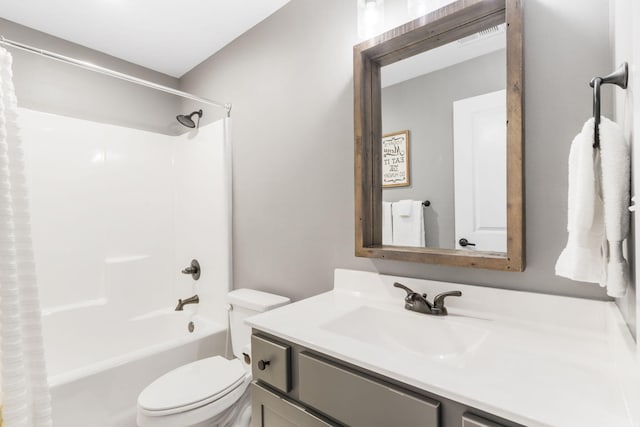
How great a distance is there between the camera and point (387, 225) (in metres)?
1.38

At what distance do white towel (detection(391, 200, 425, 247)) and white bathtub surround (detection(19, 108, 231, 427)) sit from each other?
1.19 m

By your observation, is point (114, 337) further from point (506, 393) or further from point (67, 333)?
point (506, 393)

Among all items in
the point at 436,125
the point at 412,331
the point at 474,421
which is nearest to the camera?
the point at 474,421

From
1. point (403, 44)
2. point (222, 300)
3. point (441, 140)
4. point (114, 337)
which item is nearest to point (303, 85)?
point (403, 44)

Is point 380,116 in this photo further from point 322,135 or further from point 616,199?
point 616,199

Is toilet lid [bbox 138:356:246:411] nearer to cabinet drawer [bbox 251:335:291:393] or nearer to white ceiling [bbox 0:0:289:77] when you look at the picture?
cabinet drawer [bbox 251:335:291:393]

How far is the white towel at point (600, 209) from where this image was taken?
67 centimetres

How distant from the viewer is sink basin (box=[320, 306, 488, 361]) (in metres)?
1.03

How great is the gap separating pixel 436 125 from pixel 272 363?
3.42 ft

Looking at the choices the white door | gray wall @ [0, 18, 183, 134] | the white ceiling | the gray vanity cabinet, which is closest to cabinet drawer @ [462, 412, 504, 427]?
the gray vanity cabinet

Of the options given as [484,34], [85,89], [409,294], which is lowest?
[409,294]

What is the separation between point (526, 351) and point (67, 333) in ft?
8.22

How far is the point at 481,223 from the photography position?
113cm

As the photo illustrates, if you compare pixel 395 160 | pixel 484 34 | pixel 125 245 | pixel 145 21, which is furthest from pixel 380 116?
pixel 125 245
